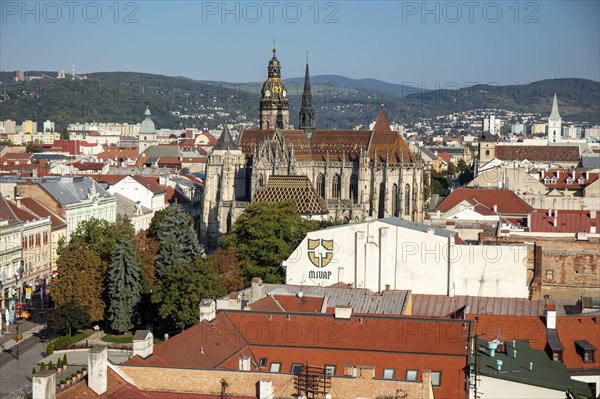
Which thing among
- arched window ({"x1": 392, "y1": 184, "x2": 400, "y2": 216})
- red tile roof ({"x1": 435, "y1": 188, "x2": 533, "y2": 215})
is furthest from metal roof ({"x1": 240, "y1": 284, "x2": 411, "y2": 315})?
arched window ({"x1": 392, "y1": 184, "x2": 400, "y2": 216})

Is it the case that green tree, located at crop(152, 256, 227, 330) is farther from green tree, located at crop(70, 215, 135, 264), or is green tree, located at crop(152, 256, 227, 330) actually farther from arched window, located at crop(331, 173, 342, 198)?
arched window, located at crop(331, 173, 342, 198)

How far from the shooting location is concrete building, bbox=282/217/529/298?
57.3 meters

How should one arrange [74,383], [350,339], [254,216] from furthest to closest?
[254,216] → [350,339] → [74,383]

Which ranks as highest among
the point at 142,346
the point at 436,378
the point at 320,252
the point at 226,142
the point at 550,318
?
the point at 226,142

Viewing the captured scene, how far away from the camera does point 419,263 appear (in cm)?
5762

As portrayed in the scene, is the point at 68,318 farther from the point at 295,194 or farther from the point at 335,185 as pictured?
the point at 335,185

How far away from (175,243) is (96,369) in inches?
1495

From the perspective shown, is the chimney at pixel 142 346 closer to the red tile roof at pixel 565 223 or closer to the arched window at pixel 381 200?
the red tile roof at pixel 565 223

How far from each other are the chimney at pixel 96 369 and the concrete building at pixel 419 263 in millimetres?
26494

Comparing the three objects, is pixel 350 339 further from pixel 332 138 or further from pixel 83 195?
pixel 332 138

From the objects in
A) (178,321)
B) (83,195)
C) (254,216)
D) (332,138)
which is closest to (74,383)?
(178,321)

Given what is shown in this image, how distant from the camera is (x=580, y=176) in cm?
12150

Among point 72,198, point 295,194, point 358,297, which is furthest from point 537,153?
point 358,297

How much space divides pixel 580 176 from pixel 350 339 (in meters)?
86.4
